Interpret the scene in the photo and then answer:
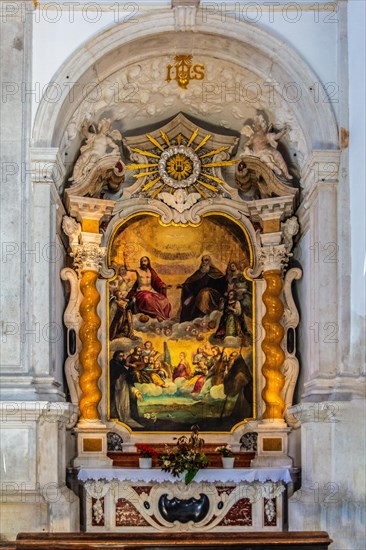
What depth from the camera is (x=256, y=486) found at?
13.8 m

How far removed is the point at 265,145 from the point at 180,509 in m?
4.69

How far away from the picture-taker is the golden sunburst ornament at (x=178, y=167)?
50.1 feet

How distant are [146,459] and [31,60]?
16.4ft

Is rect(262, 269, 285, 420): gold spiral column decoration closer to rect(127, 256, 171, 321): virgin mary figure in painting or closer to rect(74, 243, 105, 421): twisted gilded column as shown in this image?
rect(127, 256, 171, 321): virgin mary figure in painting

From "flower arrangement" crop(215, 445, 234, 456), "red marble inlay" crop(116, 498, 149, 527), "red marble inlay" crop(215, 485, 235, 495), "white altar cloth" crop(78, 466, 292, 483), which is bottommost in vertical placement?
"red marble inlay" crop(116, 498, 149, 527)

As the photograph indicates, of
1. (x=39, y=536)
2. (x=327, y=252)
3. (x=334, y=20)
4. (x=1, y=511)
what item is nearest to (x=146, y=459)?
(x=1, y=511)

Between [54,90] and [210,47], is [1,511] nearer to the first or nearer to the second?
[54,90]

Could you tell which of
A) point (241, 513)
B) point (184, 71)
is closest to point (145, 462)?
point (241, 513)

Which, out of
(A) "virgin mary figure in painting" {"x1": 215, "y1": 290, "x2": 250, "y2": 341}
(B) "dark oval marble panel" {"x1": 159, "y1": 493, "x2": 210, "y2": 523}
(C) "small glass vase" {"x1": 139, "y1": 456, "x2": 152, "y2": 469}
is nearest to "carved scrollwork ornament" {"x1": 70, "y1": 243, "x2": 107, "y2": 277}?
(A) "virgin mary figure in painting" {"x1": 215, "y1": 290, "x2": 250, "y2": 341}

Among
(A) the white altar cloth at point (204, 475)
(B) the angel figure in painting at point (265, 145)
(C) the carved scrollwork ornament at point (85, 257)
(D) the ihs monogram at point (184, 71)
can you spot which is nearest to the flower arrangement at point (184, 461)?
(A) the white altar cloth at point (204, 475)

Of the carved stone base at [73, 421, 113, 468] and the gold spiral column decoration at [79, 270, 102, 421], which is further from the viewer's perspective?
the gold spiral column decoration at [79, 270, 102, 421]

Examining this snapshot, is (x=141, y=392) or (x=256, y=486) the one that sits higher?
(x=141, y=392)

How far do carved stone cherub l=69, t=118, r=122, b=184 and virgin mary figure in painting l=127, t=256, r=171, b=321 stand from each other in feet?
5.23

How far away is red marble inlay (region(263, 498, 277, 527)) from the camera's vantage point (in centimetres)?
1374
